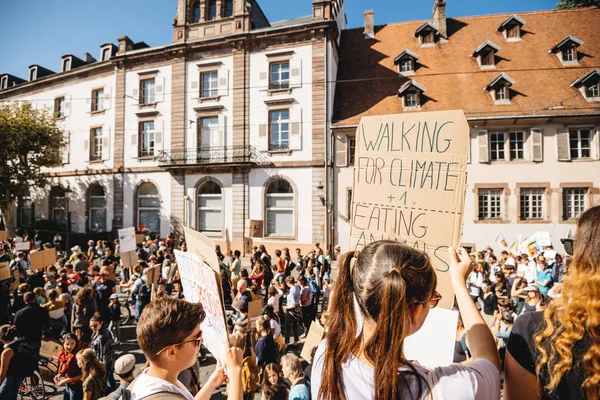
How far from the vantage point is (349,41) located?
912 inches

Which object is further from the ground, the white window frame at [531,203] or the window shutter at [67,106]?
the window shutter at [67,106]

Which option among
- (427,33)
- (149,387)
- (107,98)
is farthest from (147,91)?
(149,387)

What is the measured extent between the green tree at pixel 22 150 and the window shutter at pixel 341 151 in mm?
18361

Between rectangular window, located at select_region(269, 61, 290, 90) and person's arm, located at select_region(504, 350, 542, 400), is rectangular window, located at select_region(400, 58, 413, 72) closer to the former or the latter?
rectangular window, located at select_region(269, 61, 290, 90)

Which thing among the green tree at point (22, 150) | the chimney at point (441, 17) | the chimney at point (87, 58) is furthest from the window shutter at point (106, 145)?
the chimney at point (441, 17)

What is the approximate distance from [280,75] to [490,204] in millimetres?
13543

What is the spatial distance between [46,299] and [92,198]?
19290 millimetres

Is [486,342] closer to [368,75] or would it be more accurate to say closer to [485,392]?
[485,392]

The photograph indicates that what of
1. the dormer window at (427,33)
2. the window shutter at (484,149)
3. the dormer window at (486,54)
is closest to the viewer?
the window shutter at (484,149)

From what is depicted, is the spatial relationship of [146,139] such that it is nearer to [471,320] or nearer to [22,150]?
[22,150]

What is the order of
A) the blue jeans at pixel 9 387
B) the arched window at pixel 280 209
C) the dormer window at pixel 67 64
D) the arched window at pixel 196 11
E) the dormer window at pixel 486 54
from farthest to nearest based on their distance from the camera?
the dormer window at pixel 67 64
the arched window at pixel 196 11
the arched window at pixel 280 209
the dormer window at pixel 486 54
the blue jeans at pixel 9 387

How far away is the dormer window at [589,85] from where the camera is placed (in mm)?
17188

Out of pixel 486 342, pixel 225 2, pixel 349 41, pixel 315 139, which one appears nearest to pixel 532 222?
pixel 315 139

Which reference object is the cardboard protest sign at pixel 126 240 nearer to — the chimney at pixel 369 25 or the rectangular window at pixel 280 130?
the rectangular window at pixel 280 130
